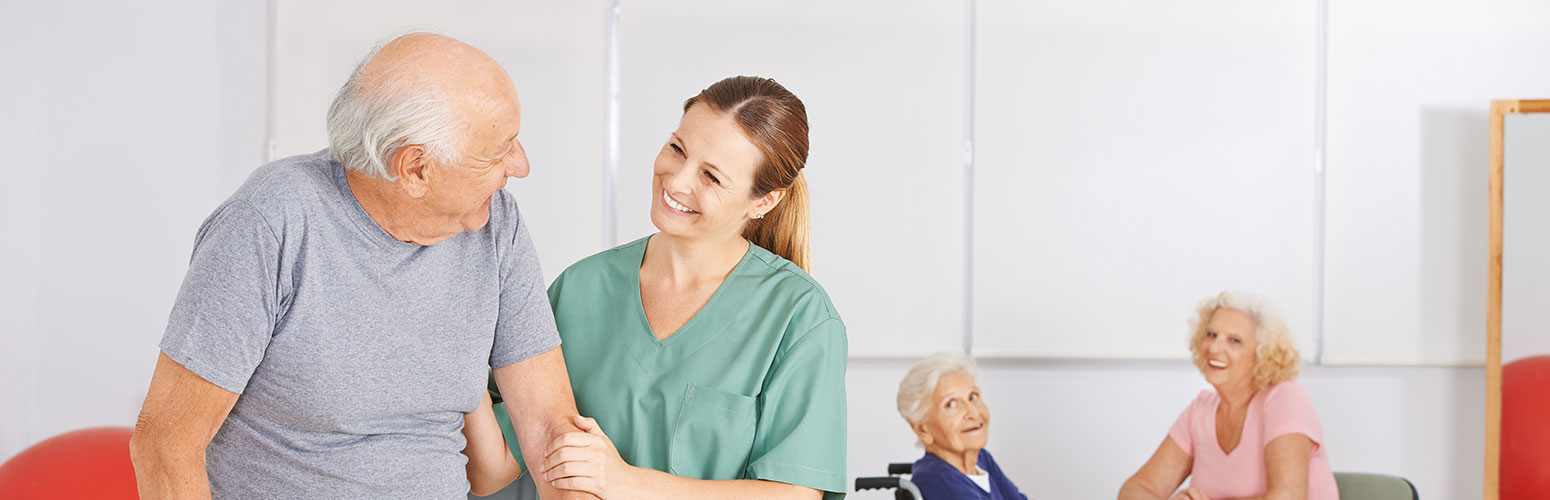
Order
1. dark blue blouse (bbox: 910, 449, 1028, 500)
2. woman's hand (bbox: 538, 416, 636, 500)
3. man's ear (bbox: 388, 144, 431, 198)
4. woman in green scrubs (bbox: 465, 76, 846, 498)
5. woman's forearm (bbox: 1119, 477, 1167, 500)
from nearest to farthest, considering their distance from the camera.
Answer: man's ear (bbox: 388, 144, 431, 198) → woman's hand (bbox: 538, 416, 636, 500) → woman in green scrubs (bbox: 465, 76, 846, 498) → dark blue blouse (bbox: 910, 449, 1028, 500) → woman's forearm (bbox: 1119, 477, 1167, 500)

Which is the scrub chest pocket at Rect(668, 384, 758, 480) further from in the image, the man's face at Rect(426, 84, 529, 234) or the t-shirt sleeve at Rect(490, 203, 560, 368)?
the man's face at Rect(426, 84, 529, 234)

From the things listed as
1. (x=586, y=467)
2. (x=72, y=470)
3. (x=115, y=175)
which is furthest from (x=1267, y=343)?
(x=115, y=175)

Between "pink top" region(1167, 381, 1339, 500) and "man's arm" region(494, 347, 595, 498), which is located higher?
"man's arm" region(494, 347, 595, 498)

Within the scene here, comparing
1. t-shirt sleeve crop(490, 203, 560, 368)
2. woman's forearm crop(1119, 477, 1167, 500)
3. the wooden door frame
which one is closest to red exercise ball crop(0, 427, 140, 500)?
t-shirt sleeve crop(490, 203, 560, 368)

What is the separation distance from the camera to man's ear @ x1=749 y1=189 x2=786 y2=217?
1.73 metres

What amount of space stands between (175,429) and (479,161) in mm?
447

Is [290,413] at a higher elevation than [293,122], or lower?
lower

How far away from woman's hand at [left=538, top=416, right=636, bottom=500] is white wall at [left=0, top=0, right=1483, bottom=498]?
7.62 feet

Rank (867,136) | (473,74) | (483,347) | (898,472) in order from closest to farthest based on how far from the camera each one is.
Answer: (473,74), (483,347), (898,472), (867,136)

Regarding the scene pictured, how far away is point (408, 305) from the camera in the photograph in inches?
54.1

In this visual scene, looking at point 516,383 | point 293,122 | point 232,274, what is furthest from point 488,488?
point 293,122

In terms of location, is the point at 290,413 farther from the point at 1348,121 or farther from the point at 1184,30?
the point at 1348,121

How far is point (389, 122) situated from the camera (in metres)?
1.27

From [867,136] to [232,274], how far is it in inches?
108
